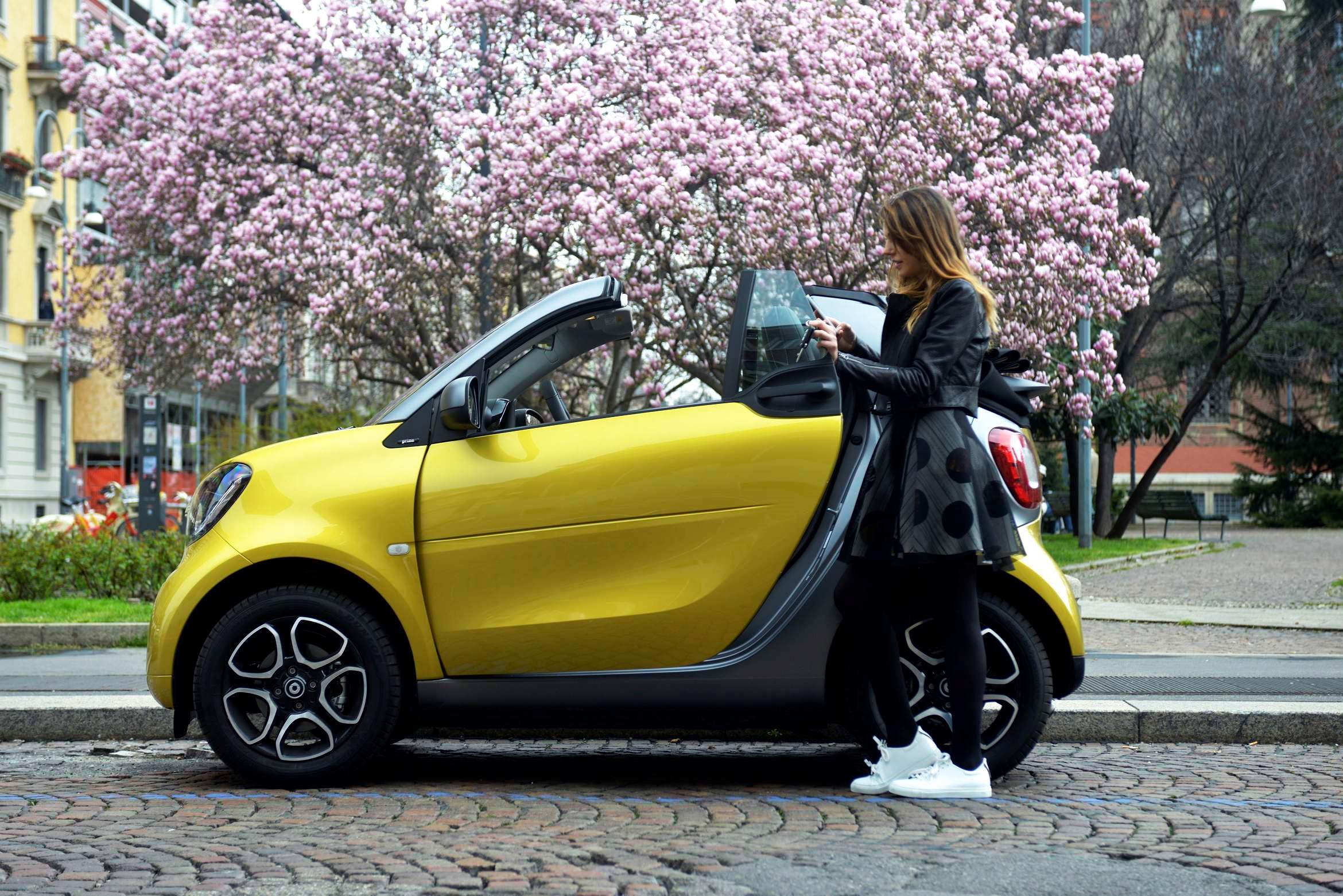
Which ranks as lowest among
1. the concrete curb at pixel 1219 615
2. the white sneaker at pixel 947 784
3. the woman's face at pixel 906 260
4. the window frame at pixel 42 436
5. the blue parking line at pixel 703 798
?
the concrete curb at pixel 1219 615

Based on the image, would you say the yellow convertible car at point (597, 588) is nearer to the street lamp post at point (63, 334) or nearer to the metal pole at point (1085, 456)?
the metal pole at point (1085, 456)

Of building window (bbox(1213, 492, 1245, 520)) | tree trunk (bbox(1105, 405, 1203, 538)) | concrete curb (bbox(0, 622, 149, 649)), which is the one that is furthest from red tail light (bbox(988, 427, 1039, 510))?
building window (bbox(1213, 492, 1245, 520))

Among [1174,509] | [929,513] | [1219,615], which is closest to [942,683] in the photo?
[929,513]

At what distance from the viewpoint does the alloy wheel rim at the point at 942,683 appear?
5.23m

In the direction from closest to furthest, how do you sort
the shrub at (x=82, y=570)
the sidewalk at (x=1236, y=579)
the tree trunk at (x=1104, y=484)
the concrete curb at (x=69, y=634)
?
the concrete curb at (x=69, y=634) → the shrub at (x=82, y=570) → the sidewalk at (x=1236, y=579) → the tree trunk at (x=1104, y=484)

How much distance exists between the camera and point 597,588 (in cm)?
522

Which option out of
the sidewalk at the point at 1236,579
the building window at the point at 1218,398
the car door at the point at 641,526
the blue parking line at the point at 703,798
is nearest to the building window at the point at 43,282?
the building window at the point at 1218,398

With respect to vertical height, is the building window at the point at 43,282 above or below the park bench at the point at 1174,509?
above

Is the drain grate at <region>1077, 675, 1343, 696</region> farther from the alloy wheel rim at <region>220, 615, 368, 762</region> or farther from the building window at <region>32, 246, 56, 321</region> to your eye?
the building window at <region>32, 246, 56, 321</region>

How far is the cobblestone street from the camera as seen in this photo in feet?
12.9

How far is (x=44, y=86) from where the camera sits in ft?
141

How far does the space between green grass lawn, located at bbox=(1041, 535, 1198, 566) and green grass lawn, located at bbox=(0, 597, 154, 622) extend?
11.9m

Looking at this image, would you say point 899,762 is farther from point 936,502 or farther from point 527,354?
point 527,354

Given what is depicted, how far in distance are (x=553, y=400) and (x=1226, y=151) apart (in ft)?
76.6
